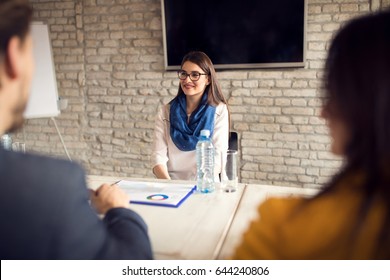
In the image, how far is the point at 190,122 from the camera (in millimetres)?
2268

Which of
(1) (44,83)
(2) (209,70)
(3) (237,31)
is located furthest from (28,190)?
(1) (44,83)

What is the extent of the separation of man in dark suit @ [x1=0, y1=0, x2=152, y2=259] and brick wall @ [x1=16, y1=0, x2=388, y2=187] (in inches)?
100

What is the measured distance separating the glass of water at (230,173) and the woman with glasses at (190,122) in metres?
0.49

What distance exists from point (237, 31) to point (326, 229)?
2.63 m

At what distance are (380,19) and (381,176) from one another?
30 centimetres

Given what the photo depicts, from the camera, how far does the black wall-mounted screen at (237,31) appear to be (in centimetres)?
293

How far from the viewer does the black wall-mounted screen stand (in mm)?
2930

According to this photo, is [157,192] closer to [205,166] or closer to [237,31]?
[205,166]

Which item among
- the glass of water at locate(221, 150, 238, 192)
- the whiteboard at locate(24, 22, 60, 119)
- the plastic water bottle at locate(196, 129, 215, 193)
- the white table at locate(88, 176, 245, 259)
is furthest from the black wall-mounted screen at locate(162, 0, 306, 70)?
the white table at locate(88, 176, 245, 259)

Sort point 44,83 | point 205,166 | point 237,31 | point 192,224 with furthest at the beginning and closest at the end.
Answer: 1. point 44,83
2. point 237,31
3. point 205,166
4. point 192,224

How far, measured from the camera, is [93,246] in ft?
2.45

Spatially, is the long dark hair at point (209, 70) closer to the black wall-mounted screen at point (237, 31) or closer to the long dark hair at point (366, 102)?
the black wall-mounted screen at point (237, 31)
